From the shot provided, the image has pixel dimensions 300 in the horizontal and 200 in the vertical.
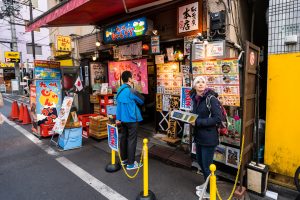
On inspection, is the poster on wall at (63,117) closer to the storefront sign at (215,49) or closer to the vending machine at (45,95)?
the vending machine at (45,95)

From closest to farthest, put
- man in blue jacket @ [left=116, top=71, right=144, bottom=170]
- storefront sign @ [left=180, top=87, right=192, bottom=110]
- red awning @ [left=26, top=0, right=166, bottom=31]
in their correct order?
man in blue jacket @ [left=116, top=71, right=144, bottom=170], storefront sign @ [left=180, top=87, right=192, bottom=110], red awning @ [left=26, top=0, right=166, bottom=31]

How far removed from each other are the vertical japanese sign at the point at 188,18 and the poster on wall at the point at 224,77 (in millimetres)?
1897

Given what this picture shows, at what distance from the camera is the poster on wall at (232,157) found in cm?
439

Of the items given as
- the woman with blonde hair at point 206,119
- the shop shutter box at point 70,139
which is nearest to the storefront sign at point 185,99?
the woman with blonde hair at point 206,119

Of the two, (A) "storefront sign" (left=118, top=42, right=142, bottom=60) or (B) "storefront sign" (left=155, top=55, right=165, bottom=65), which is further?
(A) "storefront sign" (left=118, top=42, right=142, bottom=60)

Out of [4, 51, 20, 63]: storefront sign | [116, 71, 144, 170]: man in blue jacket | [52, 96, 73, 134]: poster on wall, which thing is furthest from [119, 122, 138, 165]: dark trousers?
[4, 51, 20, 63]: storefront sign

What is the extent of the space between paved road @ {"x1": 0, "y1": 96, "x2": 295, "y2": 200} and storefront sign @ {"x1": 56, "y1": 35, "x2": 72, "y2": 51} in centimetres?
627

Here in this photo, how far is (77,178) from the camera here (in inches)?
189

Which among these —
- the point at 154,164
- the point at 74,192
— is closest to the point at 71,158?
the point at 74,192

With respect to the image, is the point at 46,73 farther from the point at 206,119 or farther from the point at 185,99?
the point at 206,119

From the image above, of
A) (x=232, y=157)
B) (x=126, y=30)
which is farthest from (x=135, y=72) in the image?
(x=232, y=157)

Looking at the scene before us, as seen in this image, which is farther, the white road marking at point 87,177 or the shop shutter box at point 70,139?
the shop shutter box at point 70,139

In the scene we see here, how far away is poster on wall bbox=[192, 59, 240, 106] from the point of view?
405 centimetres

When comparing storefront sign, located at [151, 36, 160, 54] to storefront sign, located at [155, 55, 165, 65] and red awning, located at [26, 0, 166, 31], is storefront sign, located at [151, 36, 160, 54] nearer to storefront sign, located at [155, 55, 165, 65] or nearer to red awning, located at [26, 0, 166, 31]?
storefront sign, located at [155, 55, 165, 65]
